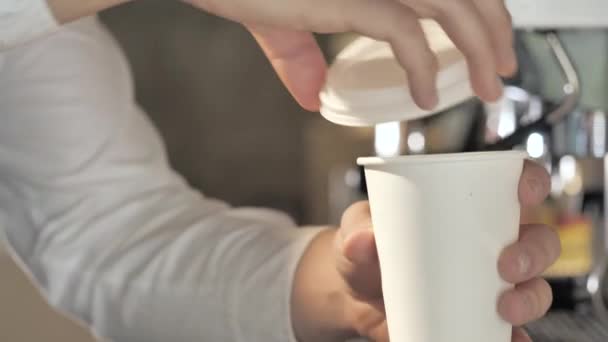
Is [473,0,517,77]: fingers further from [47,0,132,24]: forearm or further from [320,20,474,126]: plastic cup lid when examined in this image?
[47,0,132,24]: forearm

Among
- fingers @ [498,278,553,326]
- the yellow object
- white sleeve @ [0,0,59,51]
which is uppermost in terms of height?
white sleeve @ [0,0,59,51]

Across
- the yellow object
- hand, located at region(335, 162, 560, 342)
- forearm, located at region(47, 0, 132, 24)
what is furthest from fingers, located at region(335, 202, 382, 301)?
the yellow object

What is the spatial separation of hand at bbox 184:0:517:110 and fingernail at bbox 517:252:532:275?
9cm

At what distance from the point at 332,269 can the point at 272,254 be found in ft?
0.27

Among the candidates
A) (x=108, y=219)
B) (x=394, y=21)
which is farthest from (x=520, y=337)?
(x=108, y=219)

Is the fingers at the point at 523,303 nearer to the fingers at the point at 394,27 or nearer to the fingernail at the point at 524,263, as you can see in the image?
the fingernail at the point at 524,263

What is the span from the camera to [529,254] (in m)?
0.43

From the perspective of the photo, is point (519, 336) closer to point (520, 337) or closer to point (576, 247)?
point (520, 337)

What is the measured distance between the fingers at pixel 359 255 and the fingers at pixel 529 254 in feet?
0.36

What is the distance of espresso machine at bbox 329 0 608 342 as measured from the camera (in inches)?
28.4

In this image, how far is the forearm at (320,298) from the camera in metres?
0.62

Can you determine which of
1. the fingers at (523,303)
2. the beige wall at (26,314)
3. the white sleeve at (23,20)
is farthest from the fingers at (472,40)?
the beige wall at (26,314)

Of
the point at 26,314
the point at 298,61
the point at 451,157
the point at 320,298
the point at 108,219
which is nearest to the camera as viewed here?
the point at 451,157

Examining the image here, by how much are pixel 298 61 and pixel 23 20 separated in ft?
0.60
